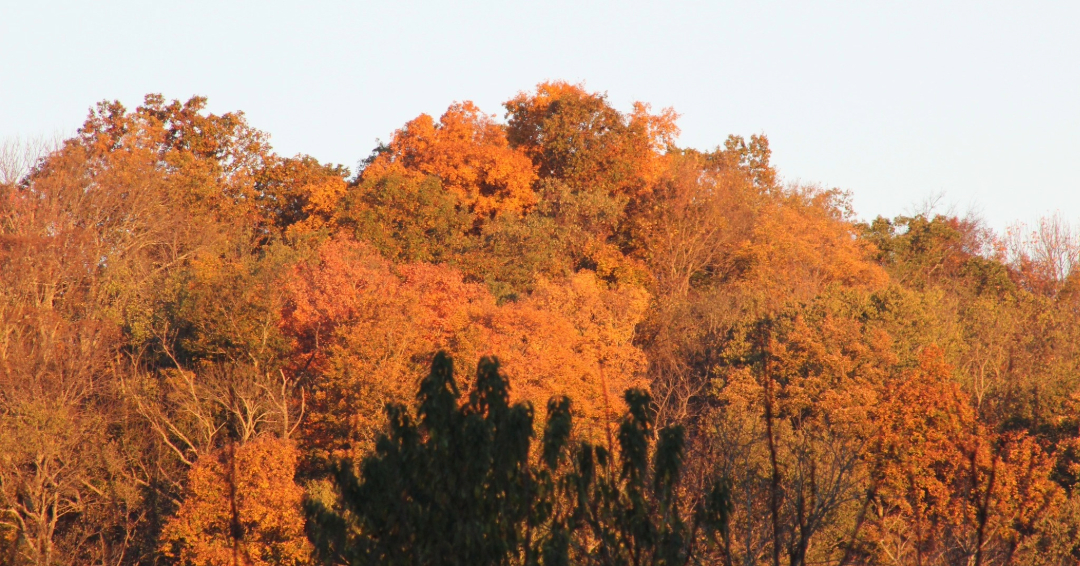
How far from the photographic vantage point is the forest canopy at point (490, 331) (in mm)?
29016

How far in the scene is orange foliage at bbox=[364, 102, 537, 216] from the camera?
4825cm

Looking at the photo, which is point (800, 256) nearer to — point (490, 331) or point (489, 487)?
point (490, 331)

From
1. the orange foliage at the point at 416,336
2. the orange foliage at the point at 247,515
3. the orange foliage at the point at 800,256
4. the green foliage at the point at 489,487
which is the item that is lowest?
the orange foliage at the point at 247,515

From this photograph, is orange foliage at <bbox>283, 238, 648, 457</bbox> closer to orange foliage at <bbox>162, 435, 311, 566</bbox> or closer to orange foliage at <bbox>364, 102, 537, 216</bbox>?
orange foliage at <bbox>162, 435, 311, 566</bbox>

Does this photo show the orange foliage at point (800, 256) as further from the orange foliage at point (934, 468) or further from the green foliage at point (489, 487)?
the green foliage at point (489, 487)

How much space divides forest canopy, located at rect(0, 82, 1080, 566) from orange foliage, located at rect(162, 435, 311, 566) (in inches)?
3.0

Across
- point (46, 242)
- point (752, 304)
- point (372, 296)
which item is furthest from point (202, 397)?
point (752, 304)

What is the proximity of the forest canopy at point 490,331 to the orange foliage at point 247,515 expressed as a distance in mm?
75

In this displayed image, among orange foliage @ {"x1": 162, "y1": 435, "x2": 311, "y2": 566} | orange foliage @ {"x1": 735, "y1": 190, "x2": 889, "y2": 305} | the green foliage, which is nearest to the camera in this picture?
the green foliage

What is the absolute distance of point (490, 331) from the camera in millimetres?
35688

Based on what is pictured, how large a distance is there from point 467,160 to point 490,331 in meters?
15.8

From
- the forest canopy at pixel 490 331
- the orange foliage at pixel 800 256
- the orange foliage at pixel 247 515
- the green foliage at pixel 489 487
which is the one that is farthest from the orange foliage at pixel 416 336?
the green foliage at pixel 489 487

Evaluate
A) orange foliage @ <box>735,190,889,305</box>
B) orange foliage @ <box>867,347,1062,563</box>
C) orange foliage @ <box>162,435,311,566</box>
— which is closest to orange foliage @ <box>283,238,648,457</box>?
orange foliage @ <box>162,435,311,566</box>

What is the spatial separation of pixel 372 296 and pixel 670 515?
26.6 m
